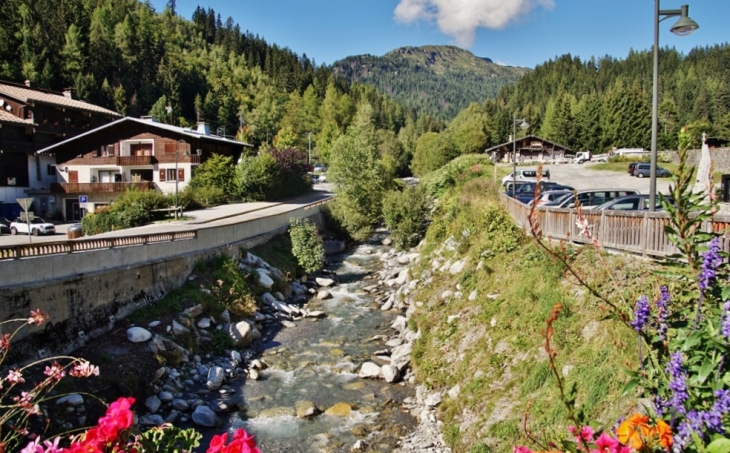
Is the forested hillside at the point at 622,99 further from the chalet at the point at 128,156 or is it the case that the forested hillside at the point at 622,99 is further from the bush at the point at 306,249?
the chalet at the point at 128,156

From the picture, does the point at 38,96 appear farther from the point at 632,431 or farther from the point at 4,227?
the point at 632,431

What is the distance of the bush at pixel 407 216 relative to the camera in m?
37.7

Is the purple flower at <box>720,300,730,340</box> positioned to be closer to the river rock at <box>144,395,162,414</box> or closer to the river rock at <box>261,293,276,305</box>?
the river rock at <box>144,395,162,414</box>

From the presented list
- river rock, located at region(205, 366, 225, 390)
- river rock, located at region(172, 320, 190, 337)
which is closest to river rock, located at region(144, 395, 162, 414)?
A: river rock, located at region(205, 366, 225, 390)

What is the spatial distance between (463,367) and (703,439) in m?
12.3

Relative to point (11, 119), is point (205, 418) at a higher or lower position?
lower

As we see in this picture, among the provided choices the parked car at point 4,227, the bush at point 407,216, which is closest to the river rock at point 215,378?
the bush at point 407,216

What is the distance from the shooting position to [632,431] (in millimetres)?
3088

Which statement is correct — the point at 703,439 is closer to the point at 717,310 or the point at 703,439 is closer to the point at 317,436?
the point at 717,310

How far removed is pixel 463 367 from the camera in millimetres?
15078

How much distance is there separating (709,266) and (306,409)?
1369 centimetres

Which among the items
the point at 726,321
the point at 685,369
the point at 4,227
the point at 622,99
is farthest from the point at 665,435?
the point at 622,99

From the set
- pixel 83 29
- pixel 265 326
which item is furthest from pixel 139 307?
pixel 83 29

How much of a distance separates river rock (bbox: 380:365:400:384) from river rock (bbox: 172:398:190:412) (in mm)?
6236
